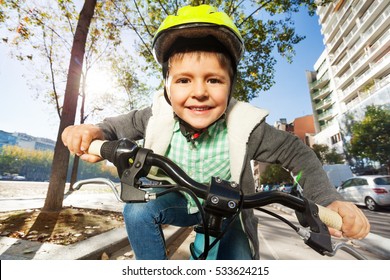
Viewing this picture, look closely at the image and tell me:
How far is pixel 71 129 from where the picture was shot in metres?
1.02

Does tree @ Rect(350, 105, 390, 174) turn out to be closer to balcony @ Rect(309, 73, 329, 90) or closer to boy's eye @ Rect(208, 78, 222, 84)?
boy's eye @ Rect(208, 78, 222, 84)

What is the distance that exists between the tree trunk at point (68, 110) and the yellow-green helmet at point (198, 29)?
4.66 m

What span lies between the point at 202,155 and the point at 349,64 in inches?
1845

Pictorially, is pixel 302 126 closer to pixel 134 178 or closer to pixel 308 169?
pixel 308 169

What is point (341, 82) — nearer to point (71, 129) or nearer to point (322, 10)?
point (322, 10)

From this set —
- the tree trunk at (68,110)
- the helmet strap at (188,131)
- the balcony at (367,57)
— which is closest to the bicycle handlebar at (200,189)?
the helmet strap at (188,131)

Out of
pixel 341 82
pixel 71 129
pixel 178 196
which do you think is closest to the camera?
pixel 71 129

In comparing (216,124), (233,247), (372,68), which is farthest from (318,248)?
(372,68)

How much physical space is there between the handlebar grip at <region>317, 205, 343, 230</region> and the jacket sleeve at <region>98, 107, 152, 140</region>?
1.08 meters

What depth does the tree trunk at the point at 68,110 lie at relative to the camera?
5.17 metres

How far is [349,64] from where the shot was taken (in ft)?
129

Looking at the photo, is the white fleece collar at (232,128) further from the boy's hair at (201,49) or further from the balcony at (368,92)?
the balcony at (368,92)

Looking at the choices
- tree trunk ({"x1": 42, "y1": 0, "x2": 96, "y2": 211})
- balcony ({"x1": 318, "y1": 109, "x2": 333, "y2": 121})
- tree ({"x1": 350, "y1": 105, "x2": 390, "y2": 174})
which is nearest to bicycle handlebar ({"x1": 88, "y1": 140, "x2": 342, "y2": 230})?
tree trunk ({"x1": 42, "y1": 0, "x2": 96, "y2": 211})
